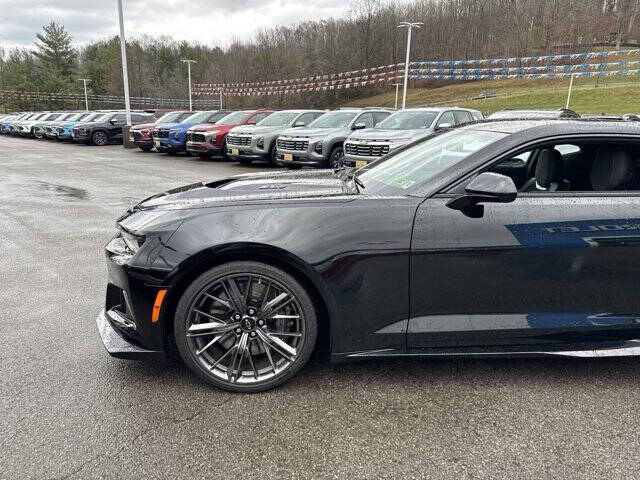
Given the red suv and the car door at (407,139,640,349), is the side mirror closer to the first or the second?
the car door at (407,139,640,349)

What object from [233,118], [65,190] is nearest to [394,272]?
[65,190]

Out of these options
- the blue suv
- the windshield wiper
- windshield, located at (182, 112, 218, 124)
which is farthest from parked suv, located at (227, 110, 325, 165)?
the windshield wiper

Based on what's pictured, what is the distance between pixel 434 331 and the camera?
2658mm

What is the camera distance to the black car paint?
2.56 m

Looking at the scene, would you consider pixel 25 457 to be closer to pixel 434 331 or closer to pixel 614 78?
pixel 434 331

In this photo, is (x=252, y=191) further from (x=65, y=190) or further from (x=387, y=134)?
(x=65, y=190)

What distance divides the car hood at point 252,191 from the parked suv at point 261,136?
10102mm

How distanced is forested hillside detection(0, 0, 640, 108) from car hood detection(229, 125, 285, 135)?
5291cm

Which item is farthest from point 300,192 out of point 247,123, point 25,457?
point 247,123

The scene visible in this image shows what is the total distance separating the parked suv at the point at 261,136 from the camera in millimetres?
13578

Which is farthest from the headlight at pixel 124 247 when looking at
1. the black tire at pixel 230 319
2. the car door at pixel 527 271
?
the car door at pixel 527 271

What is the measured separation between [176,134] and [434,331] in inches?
604

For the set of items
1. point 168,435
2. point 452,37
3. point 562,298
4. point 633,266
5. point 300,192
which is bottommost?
point 168,435

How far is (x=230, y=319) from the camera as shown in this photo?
266cm
